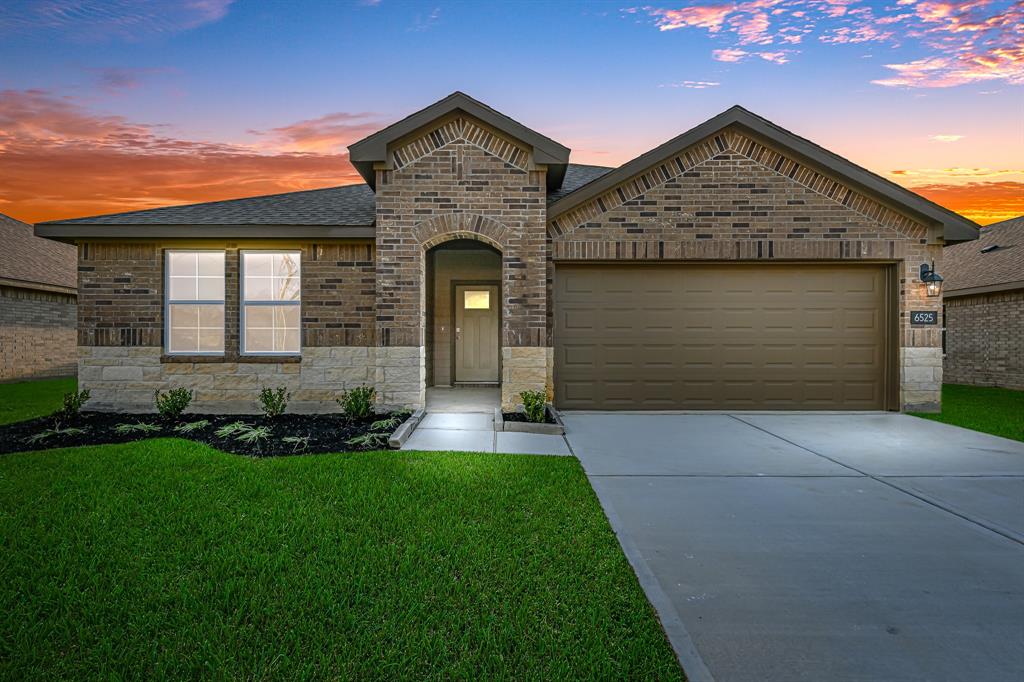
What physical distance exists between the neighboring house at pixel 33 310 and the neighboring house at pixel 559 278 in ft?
31.9

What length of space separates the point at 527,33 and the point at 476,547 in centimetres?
1151

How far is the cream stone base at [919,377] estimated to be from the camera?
10367 mm

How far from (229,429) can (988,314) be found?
66.9 ft

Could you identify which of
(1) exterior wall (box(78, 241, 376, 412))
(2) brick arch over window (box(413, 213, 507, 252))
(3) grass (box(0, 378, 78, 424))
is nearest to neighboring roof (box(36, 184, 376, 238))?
(1) exterior wall (box(78, 241, 376, 412))

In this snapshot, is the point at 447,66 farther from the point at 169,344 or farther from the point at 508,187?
the point at 169,344

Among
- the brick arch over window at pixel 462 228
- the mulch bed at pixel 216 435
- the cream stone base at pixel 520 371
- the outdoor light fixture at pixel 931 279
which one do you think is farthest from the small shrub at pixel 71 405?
the outdoor light fixture at pixel 931 279

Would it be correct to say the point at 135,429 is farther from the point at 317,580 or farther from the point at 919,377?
the point at 919,377

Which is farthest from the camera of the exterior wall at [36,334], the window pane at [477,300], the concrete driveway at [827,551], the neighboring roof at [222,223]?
the exterior wall at [36,334]

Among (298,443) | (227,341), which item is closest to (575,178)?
(227,341)

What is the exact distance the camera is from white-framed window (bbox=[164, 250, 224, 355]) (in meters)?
10.4

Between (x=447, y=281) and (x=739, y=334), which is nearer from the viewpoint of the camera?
(x=739, y=334)

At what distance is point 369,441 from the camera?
743 cm

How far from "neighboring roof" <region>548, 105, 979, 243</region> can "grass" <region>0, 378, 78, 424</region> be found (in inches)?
406

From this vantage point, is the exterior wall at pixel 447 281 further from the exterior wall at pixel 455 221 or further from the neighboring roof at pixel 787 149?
the neighboring roof at pixel 787 149
